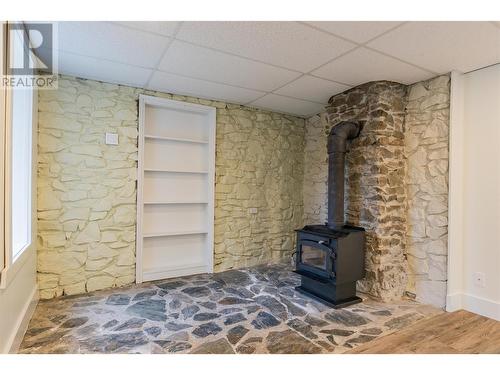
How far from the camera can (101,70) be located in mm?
2670

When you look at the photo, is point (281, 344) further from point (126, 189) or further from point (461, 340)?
point (126, 189)

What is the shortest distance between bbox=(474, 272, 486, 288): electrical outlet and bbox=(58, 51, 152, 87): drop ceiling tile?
355 centimetres

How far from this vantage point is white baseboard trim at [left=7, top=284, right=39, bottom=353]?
1.82m

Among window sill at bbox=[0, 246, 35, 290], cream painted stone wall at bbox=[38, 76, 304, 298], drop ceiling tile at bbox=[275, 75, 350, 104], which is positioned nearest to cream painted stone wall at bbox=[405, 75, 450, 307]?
drop ceiling tile at bbox=[275, 75, 350, 104]

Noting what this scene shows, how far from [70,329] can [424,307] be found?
3052 mm

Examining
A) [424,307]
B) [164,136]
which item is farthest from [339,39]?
[424,307]

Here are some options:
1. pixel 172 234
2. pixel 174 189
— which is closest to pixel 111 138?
pixel 174 189

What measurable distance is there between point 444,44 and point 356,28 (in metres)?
0.74

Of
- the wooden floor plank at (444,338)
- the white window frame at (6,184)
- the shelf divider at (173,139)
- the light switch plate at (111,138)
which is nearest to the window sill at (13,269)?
the white window frame at (6,184)

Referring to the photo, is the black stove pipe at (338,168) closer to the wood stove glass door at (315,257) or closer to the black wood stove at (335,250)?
the black wood stove at (335,250)

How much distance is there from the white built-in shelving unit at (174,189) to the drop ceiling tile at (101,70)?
0.31m

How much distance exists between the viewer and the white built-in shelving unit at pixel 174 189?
3.27m

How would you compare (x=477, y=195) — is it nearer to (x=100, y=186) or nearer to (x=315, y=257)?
(x=315, y=257)
